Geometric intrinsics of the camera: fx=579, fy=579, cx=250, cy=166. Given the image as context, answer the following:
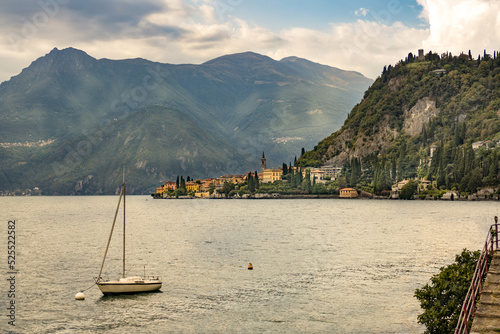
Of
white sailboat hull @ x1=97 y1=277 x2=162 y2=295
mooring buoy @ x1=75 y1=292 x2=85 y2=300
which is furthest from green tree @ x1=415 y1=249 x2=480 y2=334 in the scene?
mooring buoy @ x1=75 y1=292 x2=85 y2=300

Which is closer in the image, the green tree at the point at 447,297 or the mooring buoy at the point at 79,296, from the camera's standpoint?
the green tree at the point at 447,297

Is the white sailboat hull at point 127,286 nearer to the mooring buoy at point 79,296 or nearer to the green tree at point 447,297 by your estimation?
the mooring buoy at point 79,296

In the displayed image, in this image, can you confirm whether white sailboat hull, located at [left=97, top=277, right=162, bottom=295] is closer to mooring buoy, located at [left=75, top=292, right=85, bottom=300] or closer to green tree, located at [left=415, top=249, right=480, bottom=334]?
mooring buoy, located at [left=75, top=292, right=85, bottom=300]

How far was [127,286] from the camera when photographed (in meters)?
60.0

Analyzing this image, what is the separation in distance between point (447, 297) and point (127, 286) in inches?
1353

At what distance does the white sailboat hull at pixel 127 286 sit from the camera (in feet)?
196

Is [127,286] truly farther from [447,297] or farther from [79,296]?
[447,297]

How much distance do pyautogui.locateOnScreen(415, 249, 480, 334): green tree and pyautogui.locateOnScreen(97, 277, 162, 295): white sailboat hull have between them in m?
31.5

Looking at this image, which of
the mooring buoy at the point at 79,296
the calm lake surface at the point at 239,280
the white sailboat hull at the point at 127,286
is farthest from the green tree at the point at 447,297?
the mooring buoy at the point at 79,296

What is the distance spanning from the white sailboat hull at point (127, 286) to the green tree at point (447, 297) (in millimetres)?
31466

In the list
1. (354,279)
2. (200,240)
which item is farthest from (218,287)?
(200,240)

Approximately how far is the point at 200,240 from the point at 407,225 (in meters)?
56.0

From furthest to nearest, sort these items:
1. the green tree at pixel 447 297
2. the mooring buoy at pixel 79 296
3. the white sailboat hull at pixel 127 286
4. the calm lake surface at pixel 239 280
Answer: the white sailboat hull at pixel 127 286, the mooring buoy at pixel 79 296, the calm lake surface at pixel 239 280, the green tree at pixel 447 297

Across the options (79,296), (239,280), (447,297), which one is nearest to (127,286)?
(79,296)
